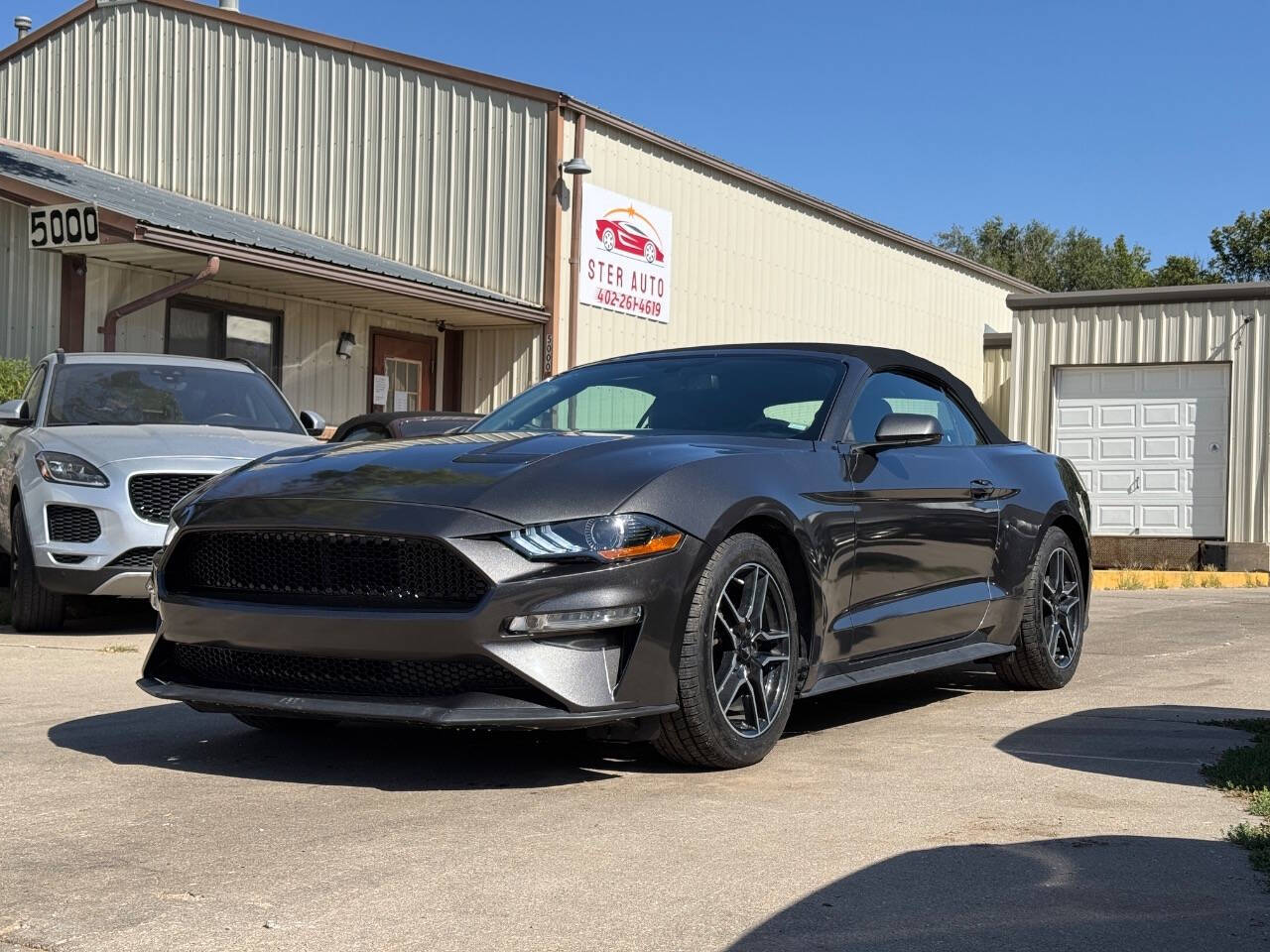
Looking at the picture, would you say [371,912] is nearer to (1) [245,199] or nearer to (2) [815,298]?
(1) [245,199]

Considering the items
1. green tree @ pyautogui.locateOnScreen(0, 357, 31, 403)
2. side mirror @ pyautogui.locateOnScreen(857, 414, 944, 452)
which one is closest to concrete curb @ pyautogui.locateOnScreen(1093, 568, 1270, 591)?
side mirror @ pyautogui.locateOnScreen(857, 414, 944, 452)

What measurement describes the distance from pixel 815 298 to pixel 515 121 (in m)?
6.19

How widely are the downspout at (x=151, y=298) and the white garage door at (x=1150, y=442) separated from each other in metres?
11.8

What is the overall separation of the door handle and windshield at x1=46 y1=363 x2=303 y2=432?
17.0 feet

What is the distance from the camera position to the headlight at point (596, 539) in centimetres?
450

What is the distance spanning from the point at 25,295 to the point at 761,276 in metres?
9.62

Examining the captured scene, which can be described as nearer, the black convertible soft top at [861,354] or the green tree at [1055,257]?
the black convertible soft top at [861,354]

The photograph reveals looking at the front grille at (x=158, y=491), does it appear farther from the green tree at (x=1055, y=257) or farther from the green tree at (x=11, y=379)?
the green tree at (x=1055, y=257)

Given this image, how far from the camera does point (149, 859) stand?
3.76 meters

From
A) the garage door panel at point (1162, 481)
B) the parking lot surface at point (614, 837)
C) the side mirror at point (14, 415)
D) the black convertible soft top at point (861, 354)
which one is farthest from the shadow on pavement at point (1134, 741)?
the garage door panel at point (1162, 481)

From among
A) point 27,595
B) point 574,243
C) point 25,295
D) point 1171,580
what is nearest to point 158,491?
point 27,595

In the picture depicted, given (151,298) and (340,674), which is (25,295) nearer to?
(151,298)

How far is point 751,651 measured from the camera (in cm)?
502

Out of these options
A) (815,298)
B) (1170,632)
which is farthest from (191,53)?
(1170,632)
